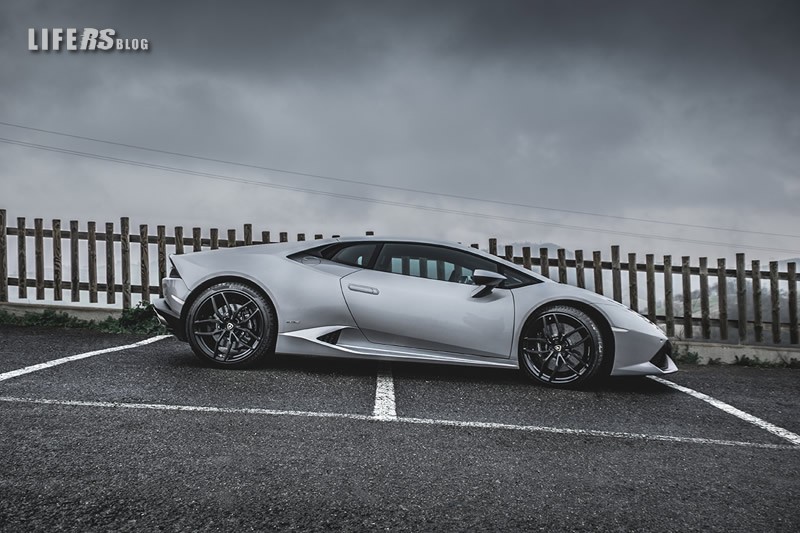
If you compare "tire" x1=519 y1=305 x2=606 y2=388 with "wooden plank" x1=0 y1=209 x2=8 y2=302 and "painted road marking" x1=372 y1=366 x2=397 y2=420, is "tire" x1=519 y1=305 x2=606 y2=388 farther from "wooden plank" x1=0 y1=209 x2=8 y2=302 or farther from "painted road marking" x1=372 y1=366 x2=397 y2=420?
"wooden plank" x1=0 y1=209 x2=8 y2=302

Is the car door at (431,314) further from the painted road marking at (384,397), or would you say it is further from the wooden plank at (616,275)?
the wooden plank at (616,275)

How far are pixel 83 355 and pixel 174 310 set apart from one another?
1.32 meters

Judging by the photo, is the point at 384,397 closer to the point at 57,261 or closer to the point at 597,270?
the point at 597,270

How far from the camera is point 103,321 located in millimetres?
9383

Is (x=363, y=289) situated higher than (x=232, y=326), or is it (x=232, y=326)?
(x=363, y=289)

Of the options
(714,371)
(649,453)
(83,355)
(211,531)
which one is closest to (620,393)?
(649,453)

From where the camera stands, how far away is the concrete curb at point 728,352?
9.30 m

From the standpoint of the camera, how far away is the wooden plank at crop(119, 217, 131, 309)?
32.3 ft

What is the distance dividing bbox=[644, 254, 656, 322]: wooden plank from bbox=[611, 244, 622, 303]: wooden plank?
51cm

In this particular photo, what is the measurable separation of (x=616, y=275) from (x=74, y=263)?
30.6 feet

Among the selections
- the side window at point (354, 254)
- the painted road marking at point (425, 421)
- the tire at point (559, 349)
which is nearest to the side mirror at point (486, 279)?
the tire at point (559, 349)

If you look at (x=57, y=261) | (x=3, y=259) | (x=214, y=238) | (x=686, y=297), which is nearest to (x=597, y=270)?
(x=686, y=297)

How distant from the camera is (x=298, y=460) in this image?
312 centimetres

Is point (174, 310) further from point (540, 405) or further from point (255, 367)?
point (540, 405)
